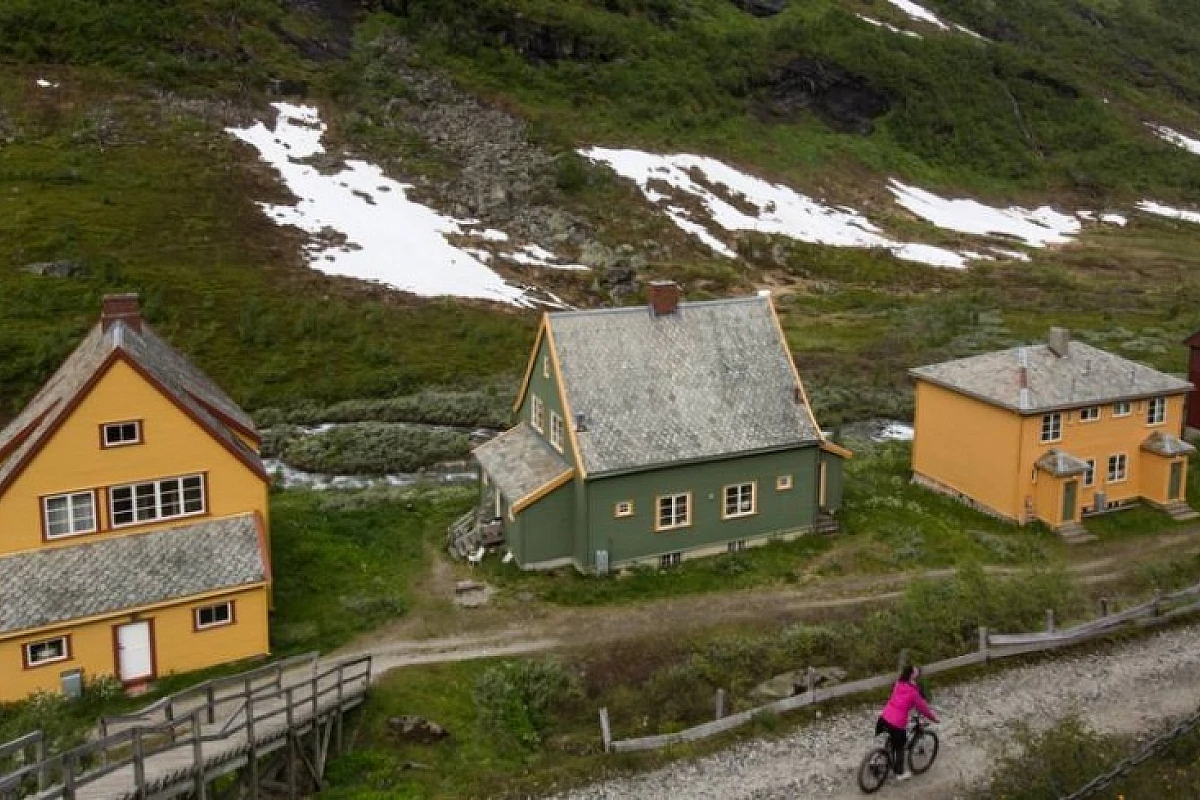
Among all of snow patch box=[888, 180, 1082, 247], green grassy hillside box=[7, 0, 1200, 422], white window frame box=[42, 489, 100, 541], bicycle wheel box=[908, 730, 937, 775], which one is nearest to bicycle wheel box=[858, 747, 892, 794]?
bicycle wheel box=[908, 730, 937, 775]

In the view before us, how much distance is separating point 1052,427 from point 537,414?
59.9ft

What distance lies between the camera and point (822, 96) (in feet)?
390

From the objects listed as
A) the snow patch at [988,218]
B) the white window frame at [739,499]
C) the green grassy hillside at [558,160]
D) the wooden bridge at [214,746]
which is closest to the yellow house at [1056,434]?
the white window frame at [739,499]

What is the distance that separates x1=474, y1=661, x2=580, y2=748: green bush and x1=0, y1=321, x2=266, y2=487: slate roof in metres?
8.86

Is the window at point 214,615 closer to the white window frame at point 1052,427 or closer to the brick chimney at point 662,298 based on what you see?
the brick chimney at point 662,298

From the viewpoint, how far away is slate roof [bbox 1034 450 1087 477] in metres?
35.5

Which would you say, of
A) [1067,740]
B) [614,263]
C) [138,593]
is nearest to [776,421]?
[1067,740]

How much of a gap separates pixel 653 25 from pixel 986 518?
9790 cm

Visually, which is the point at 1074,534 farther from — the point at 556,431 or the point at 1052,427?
the point at 556,431

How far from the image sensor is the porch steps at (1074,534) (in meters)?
35.5

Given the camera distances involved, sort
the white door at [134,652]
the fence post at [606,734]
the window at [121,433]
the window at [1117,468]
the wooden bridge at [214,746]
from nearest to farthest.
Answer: the wooden bridge at [214,746]
the fence post at [606,734]
the white door at [134,652]
the window at [121,433]
the window at [1117,468]

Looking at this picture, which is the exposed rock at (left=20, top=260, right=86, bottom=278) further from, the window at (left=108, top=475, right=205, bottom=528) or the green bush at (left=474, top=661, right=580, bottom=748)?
the green bush at (left=474, top=661, right=580, bottom=748)

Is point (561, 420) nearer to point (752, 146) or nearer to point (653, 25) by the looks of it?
point (752, 146)

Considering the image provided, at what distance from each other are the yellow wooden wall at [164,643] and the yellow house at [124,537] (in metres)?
0.03
